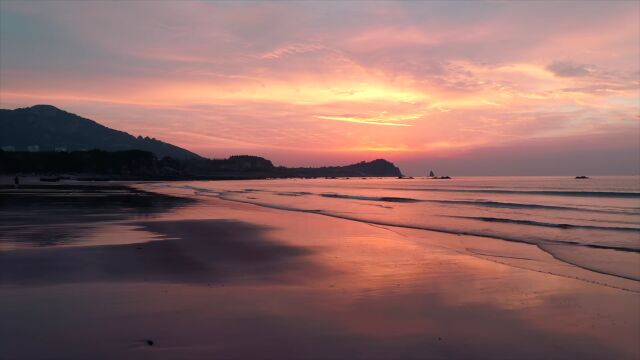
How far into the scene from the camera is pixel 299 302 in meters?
8.84

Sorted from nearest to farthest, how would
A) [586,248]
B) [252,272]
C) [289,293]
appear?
1. [289,293]
2. [252,272]
3. [586,248]

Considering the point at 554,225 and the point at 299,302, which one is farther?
the point at 554,225

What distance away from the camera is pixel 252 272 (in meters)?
11.6

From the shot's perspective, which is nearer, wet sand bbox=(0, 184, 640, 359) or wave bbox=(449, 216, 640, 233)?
wet sand bbox=(0, 184, 640, 359)

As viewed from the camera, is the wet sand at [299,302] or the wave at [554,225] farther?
the wave at [554,225]

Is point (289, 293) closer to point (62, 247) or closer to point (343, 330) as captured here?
point (343, 330)

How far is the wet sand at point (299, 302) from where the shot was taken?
6473 millimetres

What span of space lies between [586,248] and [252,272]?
12.4 m

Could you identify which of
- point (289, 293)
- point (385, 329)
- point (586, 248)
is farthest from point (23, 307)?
point (586, 248)

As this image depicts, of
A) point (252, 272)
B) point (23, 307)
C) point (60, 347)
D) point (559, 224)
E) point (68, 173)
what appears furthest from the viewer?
point (68, 173)

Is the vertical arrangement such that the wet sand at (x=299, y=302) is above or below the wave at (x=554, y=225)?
below

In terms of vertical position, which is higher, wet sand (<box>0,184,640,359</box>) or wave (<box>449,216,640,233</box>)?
wave (<box>449,216,640,233</box>)

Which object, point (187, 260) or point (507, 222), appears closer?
point (187, 260)

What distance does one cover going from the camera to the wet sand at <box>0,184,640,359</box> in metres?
6.47
